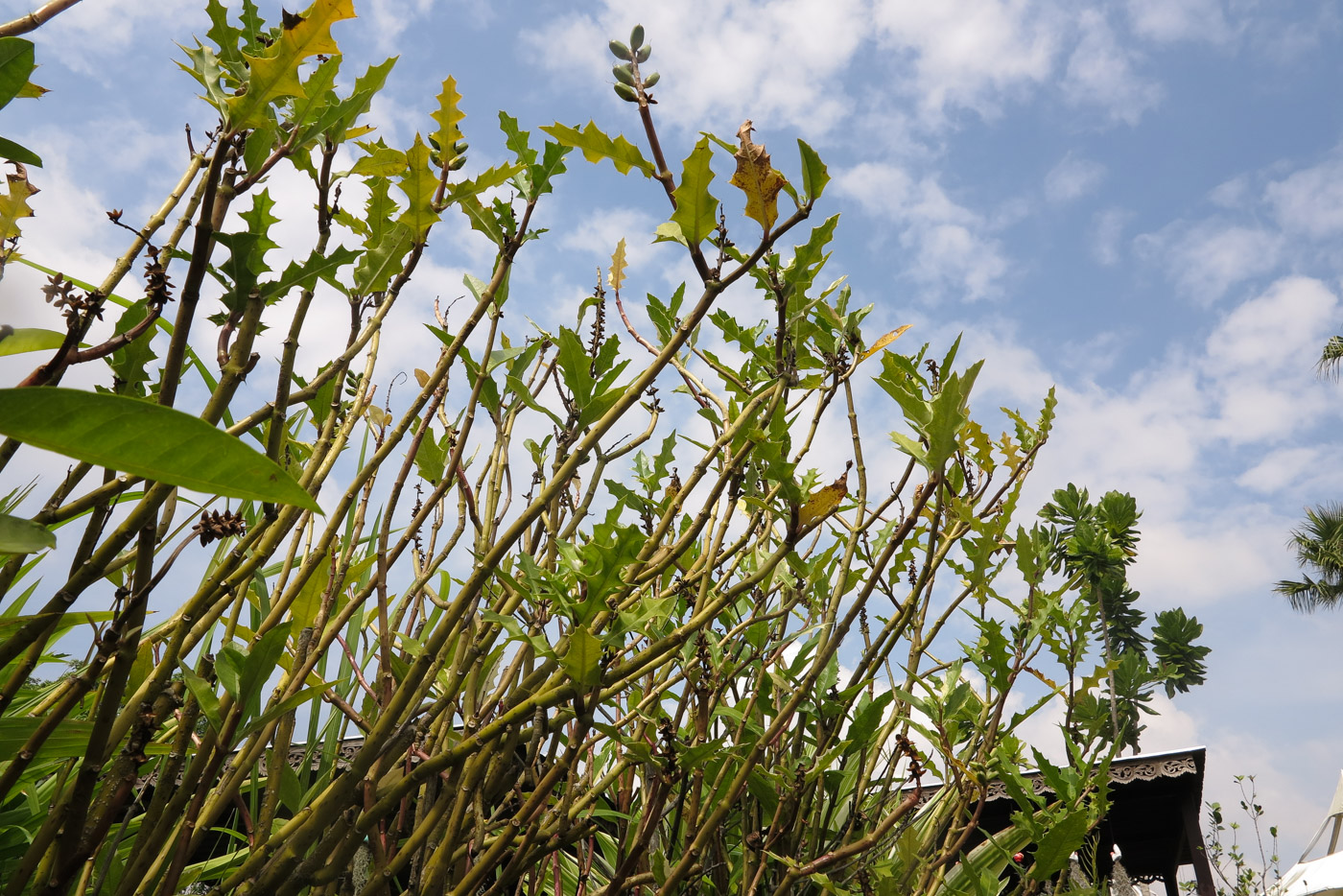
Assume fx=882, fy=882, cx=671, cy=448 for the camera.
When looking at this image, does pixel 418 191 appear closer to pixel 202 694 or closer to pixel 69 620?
pixel 202 694

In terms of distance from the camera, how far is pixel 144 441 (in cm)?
42

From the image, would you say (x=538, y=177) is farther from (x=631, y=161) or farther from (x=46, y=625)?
(x=46, y=625)

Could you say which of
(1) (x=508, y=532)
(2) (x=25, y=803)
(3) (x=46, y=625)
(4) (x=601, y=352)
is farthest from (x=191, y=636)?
(2) (x=25, y=803)

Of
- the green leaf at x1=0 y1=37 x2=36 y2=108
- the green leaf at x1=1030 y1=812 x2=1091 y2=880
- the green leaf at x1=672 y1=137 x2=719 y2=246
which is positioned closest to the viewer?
the green leaf at x1=0 y1=37 x2=36 y2=108

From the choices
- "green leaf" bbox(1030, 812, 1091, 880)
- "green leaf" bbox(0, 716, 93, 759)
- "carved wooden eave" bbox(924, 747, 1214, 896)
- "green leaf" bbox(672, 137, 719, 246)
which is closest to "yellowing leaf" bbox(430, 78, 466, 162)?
"green leaf" bbox(672, 137, 719, 246)

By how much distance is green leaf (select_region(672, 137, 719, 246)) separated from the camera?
79 cm

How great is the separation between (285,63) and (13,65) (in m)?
0.17

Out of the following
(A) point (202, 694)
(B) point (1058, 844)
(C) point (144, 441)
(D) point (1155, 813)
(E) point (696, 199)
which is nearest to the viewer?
(C) point (144, 441)

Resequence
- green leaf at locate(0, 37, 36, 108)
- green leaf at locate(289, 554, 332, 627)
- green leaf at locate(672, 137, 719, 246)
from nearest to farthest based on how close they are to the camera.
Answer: green leaf at locate(0, 37, 36, 108) → green leaf at locate(672, 137, 719, 246) → green leaf at locate(289, 554, 332, 627)

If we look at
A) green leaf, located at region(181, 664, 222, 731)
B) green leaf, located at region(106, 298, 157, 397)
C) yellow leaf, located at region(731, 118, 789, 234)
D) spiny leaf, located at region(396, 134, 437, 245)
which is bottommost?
green leaf, located at region(181, 664, 222, 731)

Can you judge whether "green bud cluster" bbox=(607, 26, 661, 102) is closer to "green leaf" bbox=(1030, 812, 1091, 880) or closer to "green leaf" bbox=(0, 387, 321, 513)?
"green leaf" bbox=(0, 387, 321, 513)

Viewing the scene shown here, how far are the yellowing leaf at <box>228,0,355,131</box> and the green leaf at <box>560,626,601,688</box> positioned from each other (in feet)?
1.55

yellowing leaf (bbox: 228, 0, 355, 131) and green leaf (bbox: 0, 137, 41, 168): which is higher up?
yellowing leaf (bbox: 228, 0, 355, 131)

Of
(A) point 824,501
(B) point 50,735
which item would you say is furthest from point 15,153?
(A) point 824,501
